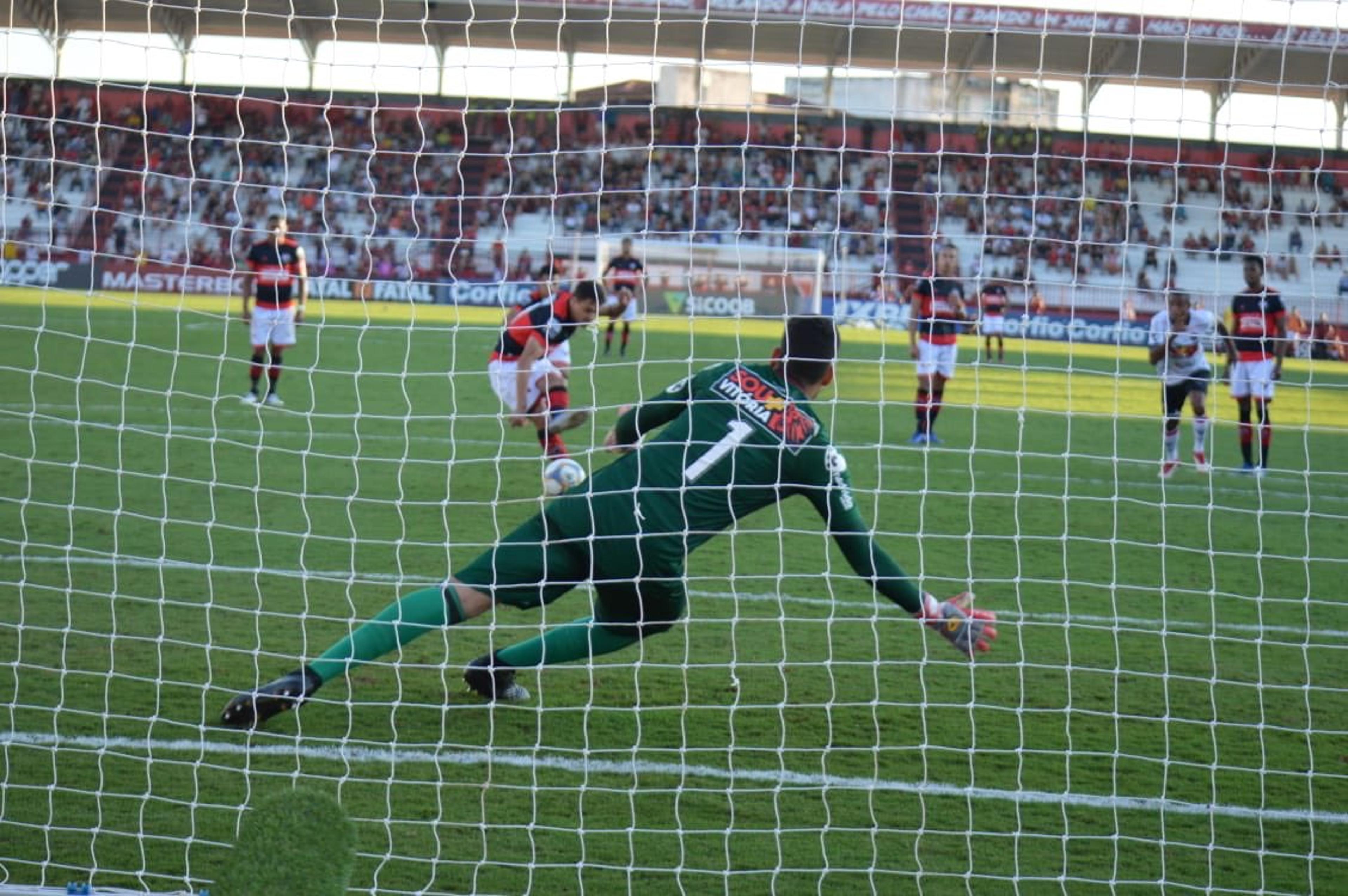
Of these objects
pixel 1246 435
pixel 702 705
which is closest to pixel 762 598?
pixel 702 705

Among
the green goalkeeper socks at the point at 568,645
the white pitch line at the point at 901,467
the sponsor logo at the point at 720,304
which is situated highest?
the sponsor logo at the point at 720,304

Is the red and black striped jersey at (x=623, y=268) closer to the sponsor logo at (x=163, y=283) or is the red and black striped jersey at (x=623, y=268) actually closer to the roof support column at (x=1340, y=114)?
the roof support column at (x=1340, y=114)

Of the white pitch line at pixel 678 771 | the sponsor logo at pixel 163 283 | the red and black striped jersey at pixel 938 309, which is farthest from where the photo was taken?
the sponsor logo at pixel 163 283

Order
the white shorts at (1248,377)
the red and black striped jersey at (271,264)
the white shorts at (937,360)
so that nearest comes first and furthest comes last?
the white shorts at (1248,377) → the white shorts at (937,360) → the red and black striped jersey at (271,264)

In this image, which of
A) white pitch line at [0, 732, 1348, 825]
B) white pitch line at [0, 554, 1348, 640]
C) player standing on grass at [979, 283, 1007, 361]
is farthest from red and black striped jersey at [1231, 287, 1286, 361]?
player standing on grass at [979, 283, 1007, 361]

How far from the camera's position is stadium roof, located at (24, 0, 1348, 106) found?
5.39 m

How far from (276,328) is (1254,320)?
9.68m

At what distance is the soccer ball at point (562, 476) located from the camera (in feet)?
25.0

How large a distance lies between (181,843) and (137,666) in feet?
5.68

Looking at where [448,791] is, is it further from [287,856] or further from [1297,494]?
[1297,494]

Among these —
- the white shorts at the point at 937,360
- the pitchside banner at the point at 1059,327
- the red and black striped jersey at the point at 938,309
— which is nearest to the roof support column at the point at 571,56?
the pitchside banner at the point at 1059,327

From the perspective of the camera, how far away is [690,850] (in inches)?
172

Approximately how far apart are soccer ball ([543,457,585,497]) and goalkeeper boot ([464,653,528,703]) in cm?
193

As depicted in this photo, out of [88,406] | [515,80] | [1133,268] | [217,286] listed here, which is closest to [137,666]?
[515,80]
